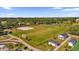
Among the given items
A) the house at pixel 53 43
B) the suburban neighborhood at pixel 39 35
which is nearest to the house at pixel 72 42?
the suburban neighborhood at pixel 39 35

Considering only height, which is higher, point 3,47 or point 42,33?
point 42,33

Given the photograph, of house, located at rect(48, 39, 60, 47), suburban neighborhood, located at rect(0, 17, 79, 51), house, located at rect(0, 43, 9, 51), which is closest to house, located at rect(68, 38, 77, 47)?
suburban neighborhood, located at rect(0, 17, 79, 51)

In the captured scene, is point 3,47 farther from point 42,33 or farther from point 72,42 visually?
point 72,42

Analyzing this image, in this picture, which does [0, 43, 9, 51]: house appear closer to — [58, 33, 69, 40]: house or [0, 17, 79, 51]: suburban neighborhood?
[0, 17, 79, 51]: suburban neighborhood

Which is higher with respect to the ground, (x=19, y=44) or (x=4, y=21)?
(x=4, y=21)

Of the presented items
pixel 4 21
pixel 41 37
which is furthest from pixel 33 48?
pixel 4 21

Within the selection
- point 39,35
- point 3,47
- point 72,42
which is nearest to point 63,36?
point 72,42

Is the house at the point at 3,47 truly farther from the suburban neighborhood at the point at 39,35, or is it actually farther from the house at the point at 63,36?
the house at the point at 63,36
